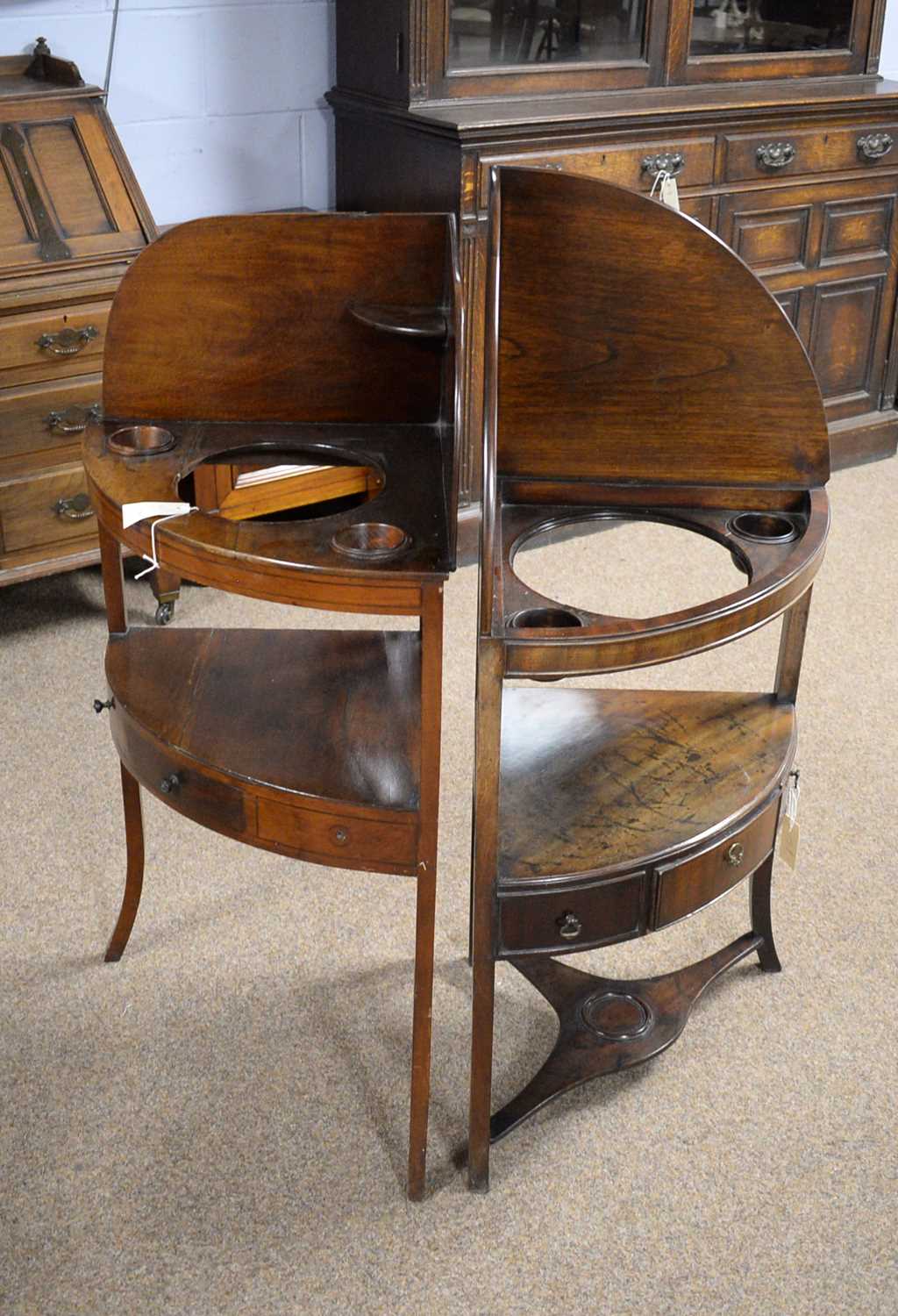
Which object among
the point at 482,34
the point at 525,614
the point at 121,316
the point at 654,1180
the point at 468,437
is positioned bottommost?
the point at 654,1180

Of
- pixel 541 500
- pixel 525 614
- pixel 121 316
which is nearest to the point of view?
pixel 525 614

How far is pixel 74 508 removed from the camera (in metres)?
3.09

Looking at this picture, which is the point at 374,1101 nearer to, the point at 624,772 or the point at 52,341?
the point at 624,772

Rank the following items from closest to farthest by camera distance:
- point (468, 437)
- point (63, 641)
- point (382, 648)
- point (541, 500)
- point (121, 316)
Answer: point (541, 500)
point (121, 316)
point (382, 648)
point (63, 641)
point (468, 437)

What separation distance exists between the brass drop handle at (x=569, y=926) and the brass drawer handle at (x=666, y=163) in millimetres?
2329

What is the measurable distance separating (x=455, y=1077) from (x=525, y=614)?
0.79 meters

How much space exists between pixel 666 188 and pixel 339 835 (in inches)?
85.7

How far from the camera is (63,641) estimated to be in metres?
3.21

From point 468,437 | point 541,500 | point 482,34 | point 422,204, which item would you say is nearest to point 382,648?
point 541,500

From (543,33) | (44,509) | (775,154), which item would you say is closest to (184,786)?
(44,509)

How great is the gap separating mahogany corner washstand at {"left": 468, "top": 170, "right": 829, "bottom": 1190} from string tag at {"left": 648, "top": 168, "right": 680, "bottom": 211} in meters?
1.61

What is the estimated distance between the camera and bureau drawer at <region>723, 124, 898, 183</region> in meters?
3.67

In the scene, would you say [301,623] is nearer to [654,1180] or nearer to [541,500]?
[541,500]

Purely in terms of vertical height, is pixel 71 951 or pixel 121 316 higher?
pixel 121 316
